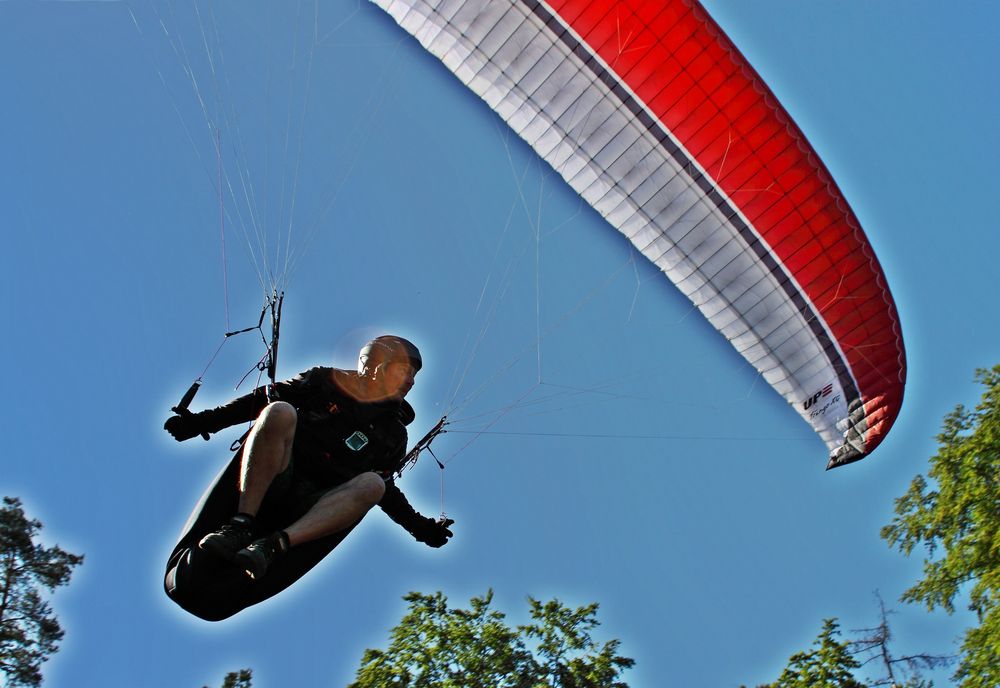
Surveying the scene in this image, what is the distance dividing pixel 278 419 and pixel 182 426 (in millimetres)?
561

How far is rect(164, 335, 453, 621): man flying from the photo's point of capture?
193 inches

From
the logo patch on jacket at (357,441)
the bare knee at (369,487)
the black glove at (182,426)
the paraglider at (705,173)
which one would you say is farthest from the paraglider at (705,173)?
the black glove at (182,426)

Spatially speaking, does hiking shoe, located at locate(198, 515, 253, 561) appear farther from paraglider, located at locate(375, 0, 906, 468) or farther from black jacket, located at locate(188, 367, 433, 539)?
paraglider, located at locate(375, 0, 906, 468)

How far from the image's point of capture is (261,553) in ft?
15.6

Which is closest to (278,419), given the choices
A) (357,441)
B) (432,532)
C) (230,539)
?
(357,441)

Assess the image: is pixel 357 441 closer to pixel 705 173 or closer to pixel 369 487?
pixel 369 487

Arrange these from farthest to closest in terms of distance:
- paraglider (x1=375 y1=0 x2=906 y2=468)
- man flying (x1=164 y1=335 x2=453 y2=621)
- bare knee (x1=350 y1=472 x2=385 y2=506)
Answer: paraglider (x1=375 y1=0 x2=906 y2=468)
bare knee (x1=350 y1=472 x2=385 y2=506)
man flying (x1=164 y1=335 x2=453 y2=621)

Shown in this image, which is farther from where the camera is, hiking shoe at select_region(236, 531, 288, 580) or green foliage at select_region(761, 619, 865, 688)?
green foliage at select_region(761, 619, 865, 688)

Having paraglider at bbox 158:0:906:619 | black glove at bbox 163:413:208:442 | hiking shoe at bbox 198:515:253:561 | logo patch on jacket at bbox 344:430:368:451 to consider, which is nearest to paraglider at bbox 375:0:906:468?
paraglider at bbox 158:0:906:619

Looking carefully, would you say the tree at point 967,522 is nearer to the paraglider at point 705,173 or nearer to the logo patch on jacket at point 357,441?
the paraglider at point 705,173

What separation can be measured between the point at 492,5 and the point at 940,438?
27.9 feet

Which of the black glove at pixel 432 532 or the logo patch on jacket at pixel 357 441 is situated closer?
the logo patch on jacket at pixel 357 441

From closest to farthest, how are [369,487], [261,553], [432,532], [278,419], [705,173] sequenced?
[261,553], [278,419], [369,487], [432,532], [705,173]

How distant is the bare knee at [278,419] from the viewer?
5238 millimetres
